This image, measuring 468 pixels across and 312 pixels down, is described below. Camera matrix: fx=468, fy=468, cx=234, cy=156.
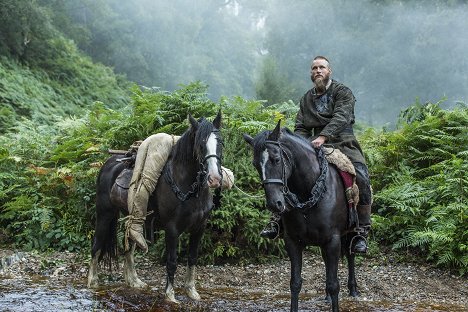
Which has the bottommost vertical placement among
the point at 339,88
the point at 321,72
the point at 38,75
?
the point at 339,88

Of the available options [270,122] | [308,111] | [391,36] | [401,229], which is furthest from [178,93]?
[391,36]

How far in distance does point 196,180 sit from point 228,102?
4.46 metres

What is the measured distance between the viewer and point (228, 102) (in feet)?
33.0

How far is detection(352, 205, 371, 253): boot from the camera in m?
5.58

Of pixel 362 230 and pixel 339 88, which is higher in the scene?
pixel 339 88

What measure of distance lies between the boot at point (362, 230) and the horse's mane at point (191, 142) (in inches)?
83.7

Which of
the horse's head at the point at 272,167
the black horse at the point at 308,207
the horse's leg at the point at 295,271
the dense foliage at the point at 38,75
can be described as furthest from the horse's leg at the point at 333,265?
the dense foliage at the point at 38,75

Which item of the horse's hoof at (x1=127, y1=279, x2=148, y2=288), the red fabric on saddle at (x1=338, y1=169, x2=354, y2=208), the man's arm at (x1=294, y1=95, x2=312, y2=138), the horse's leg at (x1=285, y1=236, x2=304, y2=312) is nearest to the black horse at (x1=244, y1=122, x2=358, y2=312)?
the horse's leg at (x1=285, y1=236, x2=304, y2=312)

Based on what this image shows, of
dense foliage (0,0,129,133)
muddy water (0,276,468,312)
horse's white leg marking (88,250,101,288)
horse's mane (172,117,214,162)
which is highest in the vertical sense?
dense foliage (0,0,129,133)

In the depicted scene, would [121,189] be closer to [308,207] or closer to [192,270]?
[192,270]

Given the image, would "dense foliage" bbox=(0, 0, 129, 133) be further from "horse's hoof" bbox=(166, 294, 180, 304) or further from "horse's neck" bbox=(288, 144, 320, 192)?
"horse's neck" bbox=(288, 144, 320, 192)

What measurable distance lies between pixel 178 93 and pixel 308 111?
4.25 m

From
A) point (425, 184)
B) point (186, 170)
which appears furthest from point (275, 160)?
point (425, 184)

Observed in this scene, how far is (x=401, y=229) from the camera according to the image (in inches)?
338
